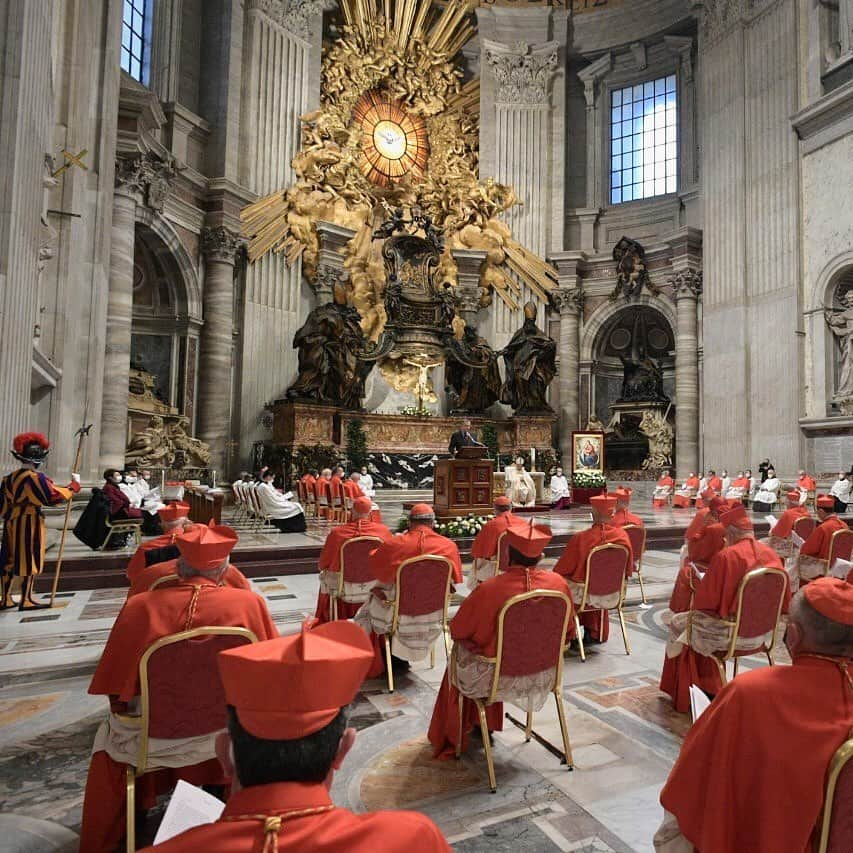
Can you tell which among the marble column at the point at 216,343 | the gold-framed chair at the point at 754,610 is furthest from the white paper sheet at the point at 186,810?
the marble column at the point at 216,343

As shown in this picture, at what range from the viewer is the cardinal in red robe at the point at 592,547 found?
4.95 meters

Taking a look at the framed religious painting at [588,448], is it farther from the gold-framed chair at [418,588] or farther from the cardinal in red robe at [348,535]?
the gold-framed chair at [418,588]

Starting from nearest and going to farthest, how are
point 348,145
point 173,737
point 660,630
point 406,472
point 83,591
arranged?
1. point 173,737
2. point 660,630
3. point 83,591
4. point 406,472
5. point 348,145

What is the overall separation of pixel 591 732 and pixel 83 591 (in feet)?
19.0

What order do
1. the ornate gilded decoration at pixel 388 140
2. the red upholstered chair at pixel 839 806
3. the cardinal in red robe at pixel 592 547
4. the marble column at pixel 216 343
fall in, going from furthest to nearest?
the ornate gilded decoration at pixel 388 140 → the marble column at pixel 216 343 → the cardinal in red robe at pixel 592 547 → the red upholstered chair at pixel 839 806

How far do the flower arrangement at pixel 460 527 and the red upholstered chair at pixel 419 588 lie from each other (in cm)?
561

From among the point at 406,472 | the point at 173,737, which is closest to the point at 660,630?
the point at 173,737

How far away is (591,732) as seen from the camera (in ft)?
11.5

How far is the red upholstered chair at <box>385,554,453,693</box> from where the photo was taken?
411 cm

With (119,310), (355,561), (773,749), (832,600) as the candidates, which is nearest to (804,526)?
(355,561)

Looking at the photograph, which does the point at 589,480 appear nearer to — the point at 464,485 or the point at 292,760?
the point at 464,485

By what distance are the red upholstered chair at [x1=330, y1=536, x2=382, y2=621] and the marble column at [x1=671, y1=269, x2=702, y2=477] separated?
56.1 feet

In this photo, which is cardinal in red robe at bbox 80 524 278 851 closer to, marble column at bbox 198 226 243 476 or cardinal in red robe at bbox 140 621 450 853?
cardinal in red robe at bbox 140 621 450 853

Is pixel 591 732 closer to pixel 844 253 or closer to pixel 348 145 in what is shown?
pixel 844 253
